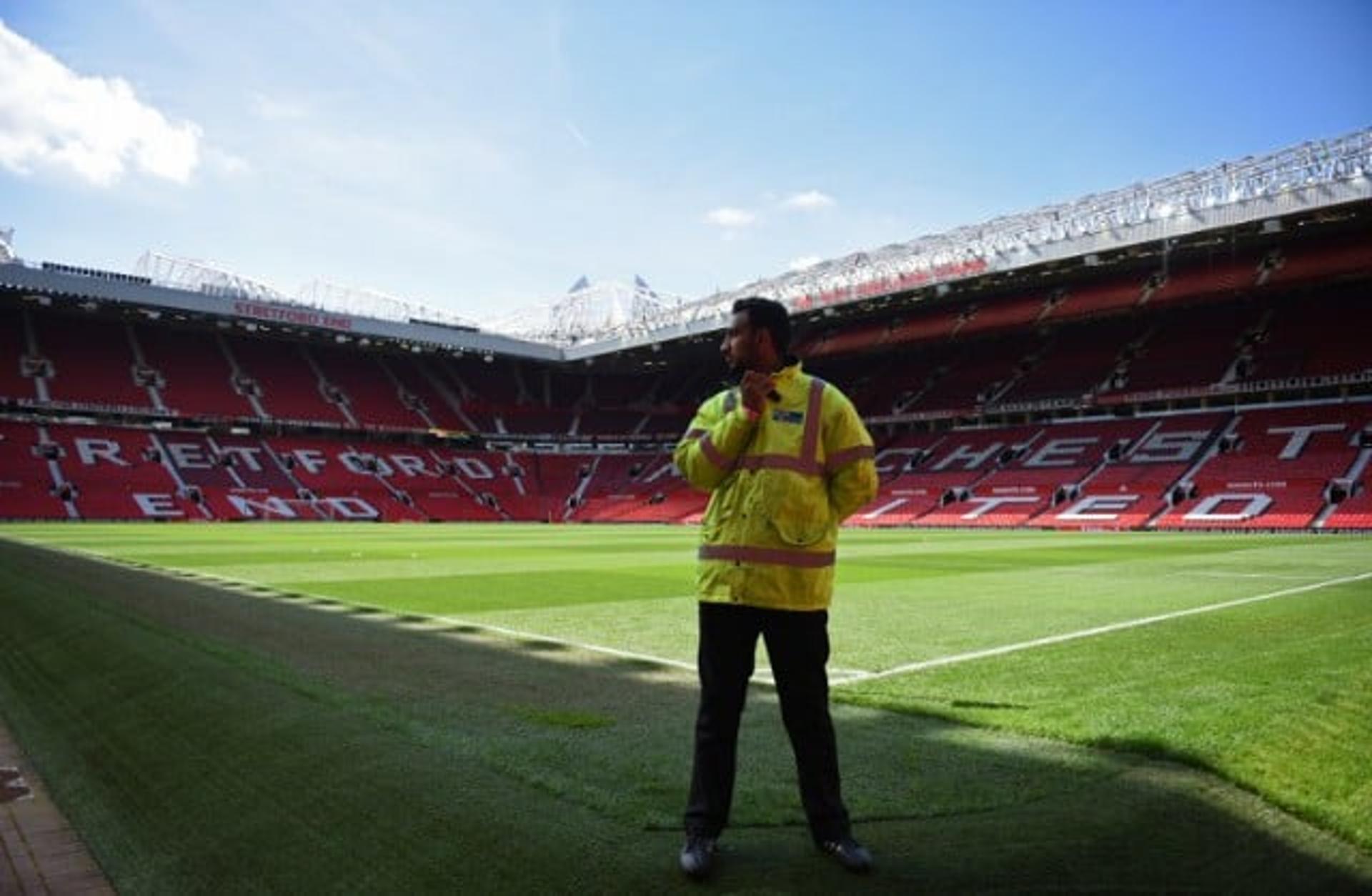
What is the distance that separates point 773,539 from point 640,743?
1.82 m

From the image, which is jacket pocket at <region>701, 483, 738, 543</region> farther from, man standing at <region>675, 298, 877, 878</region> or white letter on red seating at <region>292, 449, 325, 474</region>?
white letter on red seating at <region>292, 449, 325, 474</region>

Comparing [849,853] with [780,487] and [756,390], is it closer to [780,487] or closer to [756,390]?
[780,487]

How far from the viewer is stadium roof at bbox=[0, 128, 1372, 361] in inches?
1396

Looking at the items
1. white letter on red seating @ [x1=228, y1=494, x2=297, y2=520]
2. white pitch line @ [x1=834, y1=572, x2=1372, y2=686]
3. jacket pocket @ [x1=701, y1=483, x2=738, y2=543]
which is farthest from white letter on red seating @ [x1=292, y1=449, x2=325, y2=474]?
jacket pocket @ [x1=701, y1=483, x2=738, y2=543]

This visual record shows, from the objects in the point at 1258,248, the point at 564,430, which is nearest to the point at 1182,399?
the point at 1258,248

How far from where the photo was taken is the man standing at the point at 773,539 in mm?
3227

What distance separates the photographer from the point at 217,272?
193 ft

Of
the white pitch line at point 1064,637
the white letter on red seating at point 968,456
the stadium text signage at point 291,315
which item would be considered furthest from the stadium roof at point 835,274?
the white pitch line at point 1064,637

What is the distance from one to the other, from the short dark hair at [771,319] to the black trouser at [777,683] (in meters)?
1.00

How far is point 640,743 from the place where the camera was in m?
4.53

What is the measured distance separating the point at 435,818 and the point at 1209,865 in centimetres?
274

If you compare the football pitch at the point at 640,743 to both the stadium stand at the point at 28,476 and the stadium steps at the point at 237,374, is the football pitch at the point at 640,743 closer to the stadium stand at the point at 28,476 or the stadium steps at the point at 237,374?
the stadium stand at the point at 28,476

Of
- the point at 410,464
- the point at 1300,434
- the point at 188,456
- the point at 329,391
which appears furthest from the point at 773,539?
the point at 329,391

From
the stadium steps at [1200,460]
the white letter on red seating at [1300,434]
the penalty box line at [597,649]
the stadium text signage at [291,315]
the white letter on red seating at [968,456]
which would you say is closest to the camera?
the penalty box line at [597,649]
